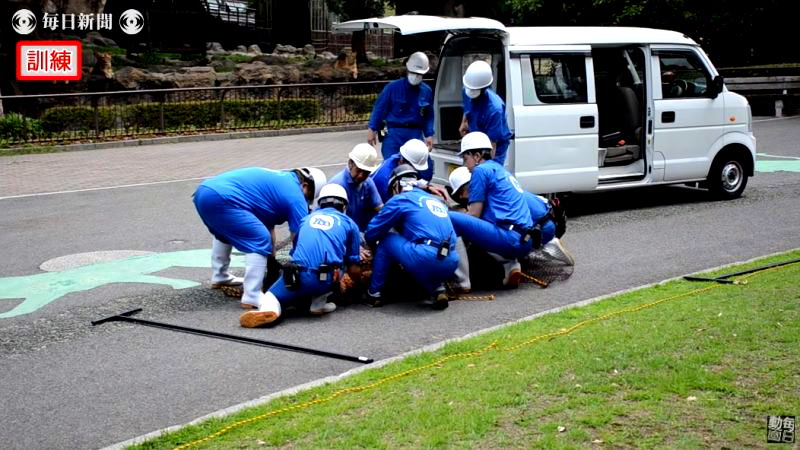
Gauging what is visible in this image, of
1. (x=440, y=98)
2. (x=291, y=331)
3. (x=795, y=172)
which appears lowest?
(x=291, y=331)

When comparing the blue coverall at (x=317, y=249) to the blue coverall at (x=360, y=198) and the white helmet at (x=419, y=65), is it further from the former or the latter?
the white helmet at (x=419, y=65)

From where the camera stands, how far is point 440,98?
468 inches

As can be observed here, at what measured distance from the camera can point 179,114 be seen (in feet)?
72.9

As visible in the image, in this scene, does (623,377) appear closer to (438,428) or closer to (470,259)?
(438,428)

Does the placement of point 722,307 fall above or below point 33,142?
below

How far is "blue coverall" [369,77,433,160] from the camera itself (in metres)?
11.2

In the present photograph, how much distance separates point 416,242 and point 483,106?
9.89ft

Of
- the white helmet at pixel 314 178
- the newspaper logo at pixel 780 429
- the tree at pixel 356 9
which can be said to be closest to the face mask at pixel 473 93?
the white helmet at pixel 314 178

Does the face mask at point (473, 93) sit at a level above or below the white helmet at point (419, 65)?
below

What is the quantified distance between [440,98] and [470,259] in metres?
3.62

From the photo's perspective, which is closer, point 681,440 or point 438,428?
point 681,440

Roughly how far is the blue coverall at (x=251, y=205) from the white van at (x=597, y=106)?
2968 mm

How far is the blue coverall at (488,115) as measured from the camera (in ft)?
33.6

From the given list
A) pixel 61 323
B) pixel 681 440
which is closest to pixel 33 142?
pixel 61 323
